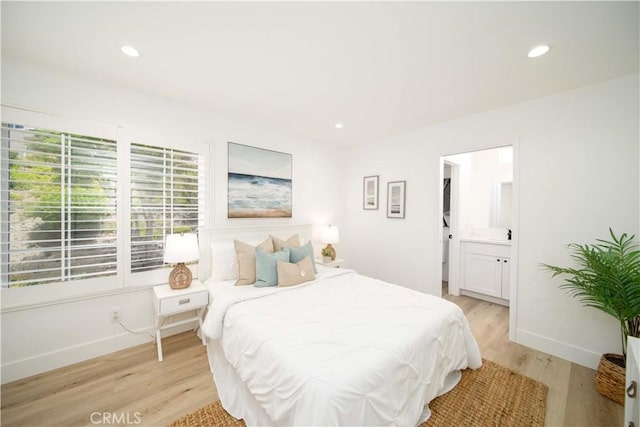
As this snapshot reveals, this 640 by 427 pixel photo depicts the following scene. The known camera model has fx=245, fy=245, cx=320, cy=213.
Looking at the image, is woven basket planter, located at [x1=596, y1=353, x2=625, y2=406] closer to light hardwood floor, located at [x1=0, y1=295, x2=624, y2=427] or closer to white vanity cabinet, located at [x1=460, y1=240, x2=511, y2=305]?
light hardwood floor, located at [x1=0, y1=295, x2=624, y2=427]

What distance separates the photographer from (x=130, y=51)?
1788 millimetres

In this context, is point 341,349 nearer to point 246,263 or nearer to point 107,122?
point 246,263

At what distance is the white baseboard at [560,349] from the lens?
2162 millimetres

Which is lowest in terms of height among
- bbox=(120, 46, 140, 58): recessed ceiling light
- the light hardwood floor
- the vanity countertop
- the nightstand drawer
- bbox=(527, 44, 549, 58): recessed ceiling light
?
the light hardwood floor

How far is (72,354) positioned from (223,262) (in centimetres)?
140

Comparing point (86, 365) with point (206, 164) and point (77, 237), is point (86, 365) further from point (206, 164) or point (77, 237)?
point (206, 164)

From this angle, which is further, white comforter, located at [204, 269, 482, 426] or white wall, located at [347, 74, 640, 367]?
white wall, located at [347, 74, 640, 367]

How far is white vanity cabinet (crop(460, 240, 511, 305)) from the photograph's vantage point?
346 centimetres

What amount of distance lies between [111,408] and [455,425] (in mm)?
2273

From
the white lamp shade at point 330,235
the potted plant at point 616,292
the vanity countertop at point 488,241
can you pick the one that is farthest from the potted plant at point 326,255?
the potted plant at point 616,292

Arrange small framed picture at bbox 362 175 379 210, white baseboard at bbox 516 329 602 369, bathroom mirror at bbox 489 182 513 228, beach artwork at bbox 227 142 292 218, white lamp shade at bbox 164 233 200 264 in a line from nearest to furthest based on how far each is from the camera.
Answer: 1. white baseboard at bbox 516 329 602 369
2. white lamp shade at bbox 164 233 200 264
3. beach artwork at bbox 227 142 292 218
4. small framed picture at bbox 362 175 379 210
5. bathroom mirror at bbox 489 182 513 228

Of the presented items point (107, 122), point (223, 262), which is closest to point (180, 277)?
point (223, 262)

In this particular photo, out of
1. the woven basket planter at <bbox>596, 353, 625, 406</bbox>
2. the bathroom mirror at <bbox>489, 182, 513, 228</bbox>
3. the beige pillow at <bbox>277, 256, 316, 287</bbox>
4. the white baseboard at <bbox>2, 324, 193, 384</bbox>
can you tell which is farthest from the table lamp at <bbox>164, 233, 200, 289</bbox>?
the bathroom mirror at <bbox>489, 182, 513, 228</bbox>

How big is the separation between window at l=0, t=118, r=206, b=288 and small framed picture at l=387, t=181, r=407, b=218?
2.61 metres
